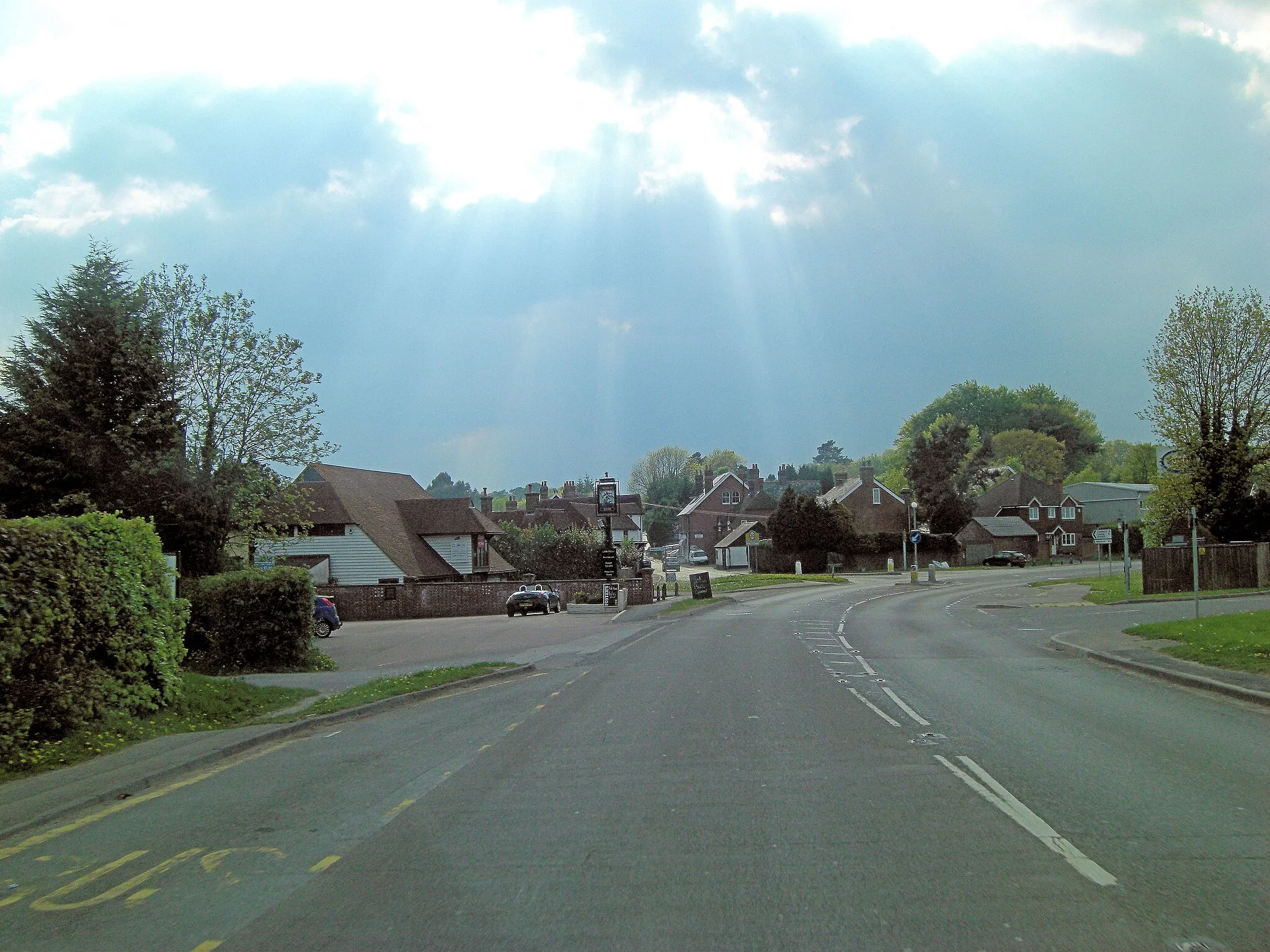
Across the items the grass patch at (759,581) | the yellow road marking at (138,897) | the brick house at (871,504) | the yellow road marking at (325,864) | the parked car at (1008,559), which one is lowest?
the grass patch at (759,581)

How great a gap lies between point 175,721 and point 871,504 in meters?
85.0

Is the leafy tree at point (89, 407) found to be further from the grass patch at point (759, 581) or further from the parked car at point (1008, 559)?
the parked car at point (1008, 559)

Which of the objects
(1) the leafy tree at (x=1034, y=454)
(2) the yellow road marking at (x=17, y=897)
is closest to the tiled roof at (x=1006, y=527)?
(1) the leafy tree at (x=1034, y=454)

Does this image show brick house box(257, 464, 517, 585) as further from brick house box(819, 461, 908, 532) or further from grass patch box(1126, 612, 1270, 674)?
brick house box(819, 461, 908, 532)

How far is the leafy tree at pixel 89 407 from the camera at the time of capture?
22750 mm

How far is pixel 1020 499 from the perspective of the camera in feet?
313

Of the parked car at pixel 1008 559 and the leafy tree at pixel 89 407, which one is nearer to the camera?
the leafy tree at pixel 89 407

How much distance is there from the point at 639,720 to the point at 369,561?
43.9 metres

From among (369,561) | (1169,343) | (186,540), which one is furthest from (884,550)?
(186,540)

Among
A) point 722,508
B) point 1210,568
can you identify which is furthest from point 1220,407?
point 722,508

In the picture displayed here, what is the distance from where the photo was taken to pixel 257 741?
40.1 feet

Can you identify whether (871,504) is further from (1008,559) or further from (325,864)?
(325,864)

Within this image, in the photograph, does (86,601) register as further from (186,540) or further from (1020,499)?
(1020,499)

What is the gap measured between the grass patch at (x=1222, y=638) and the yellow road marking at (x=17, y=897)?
52.3ft
